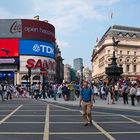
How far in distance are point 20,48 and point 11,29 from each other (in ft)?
18.1

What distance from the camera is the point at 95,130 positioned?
15.9m

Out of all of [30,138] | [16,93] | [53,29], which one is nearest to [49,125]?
[30,138]

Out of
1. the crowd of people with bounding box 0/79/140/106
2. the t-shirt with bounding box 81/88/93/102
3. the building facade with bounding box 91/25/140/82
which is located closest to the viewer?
the t-shirt with bounding box 81/88/93/102

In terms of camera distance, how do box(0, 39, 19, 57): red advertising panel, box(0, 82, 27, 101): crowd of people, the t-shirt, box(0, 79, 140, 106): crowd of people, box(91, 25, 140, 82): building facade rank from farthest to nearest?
box(91, 25, 140, 82): building facade < box(0, 39, 19, 57): red advertising panel < box(0, 82, 27, 101): crowd of people < box(0, 79, 140, 106): crowd of people < the t-shirt

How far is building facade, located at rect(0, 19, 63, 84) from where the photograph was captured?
122562 millimetres

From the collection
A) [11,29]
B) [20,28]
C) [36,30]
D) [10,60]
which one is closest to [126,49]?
[36,30]

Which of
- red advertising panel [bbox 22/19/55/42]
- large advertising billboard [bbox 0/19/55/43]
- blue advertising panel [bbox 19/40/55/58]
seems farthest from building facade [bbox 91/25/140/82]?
large advertising billboard [bbox 0/19/55/43]

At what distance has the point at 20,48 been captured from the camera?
122562 mm

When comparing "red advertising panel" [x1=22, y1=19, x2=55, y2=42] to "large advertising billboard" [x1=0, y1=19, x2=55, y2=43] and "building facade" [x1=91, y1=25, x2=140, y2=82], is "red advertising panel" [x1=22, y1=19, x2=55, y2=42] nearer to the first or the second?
"large advertising billboard" [x1=0, y1=19, x2=55, y2=43]

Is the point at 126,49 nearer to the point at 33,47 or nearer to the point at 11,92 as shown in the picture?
the point at 33,47

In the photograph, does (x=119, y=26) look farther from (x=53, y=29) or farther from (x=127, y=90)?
(x=127, y=90)

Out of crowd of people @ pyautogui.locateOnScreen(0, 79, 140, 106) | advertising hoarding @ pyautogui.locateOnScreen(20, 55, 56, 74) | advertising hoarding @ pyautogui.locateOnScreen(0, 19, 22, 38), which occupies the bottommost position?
crowd of people @ pyautogui.locateOnScreen(0, 79, 140, 106)

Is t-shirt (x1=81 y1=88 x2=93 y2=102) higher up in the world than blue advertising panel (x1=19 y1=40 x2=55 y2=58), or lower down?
lower down

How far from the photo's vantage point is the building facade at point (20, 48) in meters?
123
